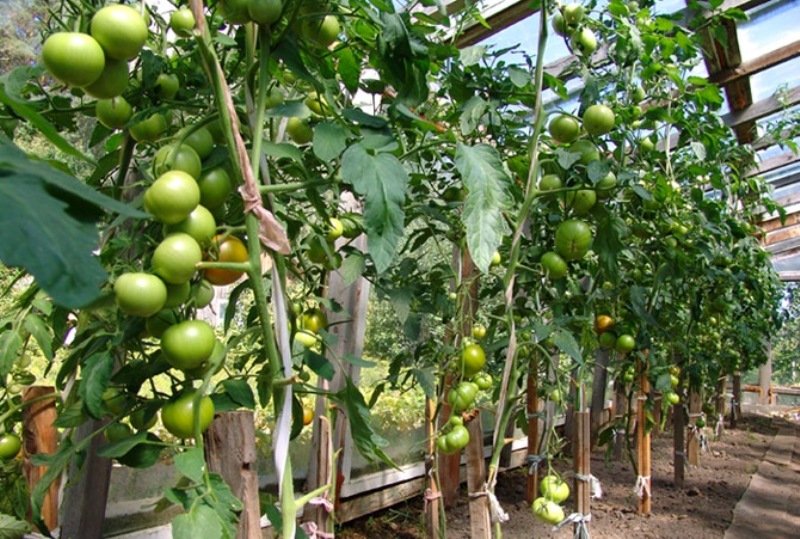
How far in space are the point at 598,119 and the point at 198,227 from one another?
2.66 feet

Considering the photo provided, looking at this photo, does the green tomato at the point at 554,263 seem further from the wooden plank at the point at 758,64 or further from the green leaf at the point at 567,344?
the wooden plank at the point at 758,64

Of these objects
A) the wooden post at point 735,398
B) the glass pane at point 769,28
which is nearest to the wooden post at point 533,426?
the glass pane at point 769,28

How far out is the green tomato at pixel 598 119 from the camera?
3.51 feet

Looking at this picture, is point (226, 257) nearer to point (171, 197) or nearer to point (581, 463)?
point (171, 197)

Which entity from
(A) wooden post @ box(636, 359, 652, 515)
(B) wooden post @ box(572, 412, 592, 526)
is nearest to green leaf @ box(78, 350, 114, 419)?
(B) wooden post @ box(572, 412, 592, 526)

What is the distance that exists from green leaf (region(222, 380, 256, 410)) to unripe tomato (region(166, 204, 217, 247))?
0.54 feet

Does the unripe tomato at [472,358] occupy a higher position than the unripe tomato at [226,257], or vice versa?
the unripe tomato at [226,257]

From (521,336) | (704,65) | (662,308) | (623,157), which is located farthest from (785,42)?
(521,336)

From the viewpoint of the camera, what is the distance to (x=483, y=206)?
0.66 metres

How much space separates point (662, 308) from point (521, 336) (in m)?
1.41

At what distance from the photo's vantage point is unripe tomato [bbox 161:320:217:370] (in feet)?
1.68

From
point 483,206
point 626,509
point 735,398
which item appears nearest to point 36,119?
point 483,206

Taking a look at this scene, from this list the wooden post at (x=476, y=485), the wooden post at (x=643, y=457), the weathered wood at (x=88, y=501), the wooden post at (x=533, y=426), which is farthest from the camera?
the wooden post at (x=643, y=457)

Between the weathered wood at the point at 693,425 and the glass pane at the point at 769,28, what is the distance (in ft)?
7.41
